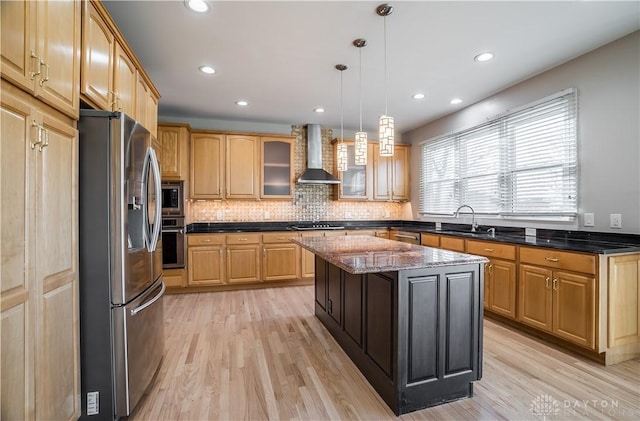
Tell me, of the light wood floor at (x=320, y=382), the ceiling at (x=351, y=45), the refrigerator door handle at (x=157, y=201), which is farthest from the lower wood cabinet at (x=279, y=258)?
the refrigerator door handle at (x=157, y=201)

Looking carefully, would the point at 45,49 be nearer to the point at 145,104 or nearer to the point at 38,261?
the point at 38,261

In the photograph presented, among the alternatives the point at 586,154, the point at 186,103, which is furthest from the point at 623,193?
the point at 186,103

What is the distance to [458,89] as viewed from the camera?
3.52 metres

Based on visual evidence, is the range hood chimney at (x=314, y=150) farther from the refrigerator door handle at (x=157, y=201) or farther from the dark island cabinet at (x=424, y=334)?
the dark island cabinet at (x=424, y=334)

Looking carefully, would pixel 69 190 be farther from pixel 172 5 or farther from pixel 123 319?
pixel 172 5

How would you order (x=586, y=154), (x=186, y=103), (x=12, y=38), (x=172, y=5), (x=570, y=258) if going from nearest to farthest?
(x=12, y=38) → (x=172, y=5) → (x=570, y=258) → (x=586, y=154) → (x=186, y=103)

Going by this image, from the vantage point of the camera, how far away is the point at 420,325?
175 cm

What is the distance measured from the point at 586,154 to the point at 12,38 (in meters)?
4.06

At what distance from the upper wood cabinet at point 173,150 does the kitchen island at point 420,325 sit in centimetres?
316

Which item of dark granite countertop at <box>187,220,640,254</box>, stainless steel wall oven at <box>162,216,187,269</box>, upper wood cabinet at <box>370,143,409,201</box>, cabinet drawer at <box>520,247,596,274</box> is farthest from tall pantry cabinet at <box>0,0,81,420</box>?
upper wood cabinet at <box>370,143,409,201</box>

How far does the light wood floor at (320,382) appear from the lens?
5.66 ft

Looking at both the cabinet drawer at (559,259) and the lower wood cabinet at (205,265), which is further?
the lower wood cabinet at (205,265)

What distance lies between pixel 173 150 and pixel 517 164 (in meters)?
4.50

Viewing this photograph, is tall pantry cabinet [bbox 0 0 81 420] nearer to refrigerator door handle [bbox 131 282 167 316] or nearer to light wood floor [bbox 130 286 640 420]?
refrigerator door handle [bbox 131 282 167 316]
